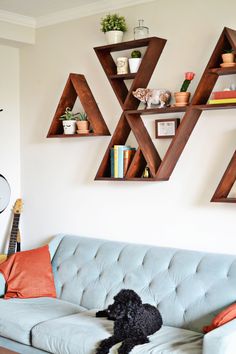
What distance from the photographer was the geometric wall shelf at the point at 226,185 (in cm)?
366

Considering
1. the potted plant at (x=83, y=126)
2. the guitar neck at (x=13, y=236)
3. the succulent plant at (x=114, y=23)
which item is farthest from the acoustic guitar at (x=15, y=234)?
the succulent plant at (x=114, y=23)

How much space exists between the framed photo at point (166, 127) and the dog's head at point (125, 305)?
4.06 ft

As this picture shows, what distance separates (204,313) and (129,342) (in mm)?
560

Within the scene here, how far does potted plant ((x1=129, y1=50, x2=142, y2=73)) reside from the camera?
420 cm

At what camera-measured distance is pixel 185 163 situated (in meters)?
4.07

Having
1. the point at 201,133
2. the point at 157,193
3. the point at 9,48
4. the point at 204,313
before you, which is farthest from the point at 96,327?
the point at 9,48

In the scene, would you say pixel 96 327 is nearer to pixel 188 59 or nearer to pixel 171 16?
pixel 188 59

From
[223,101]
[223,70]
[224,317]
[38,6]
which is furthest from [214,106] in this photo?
[38,6]

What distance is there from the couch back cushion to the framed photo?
799mm

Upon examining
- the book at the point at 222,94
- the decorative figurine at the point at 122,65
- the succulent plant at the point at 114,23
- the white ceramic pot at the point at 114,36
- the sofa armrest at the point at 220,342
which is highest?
the succulent plant at the point at 114,23

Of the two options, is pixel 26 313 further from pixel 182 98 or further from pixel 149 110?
pixel 182 98

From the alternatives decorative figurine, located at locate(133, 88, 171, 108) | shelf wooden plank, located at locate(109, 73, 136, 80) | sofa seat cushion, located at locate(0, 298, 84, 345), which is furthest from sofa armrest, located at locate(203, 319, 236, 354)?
shelf wooden plank, located at locate(109, 73, 136, 80)

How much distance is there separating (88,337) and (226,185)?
128cm

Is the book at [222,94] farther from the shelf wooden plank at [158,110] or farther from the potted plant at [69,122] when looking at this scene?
the potted plant at [69,122]
